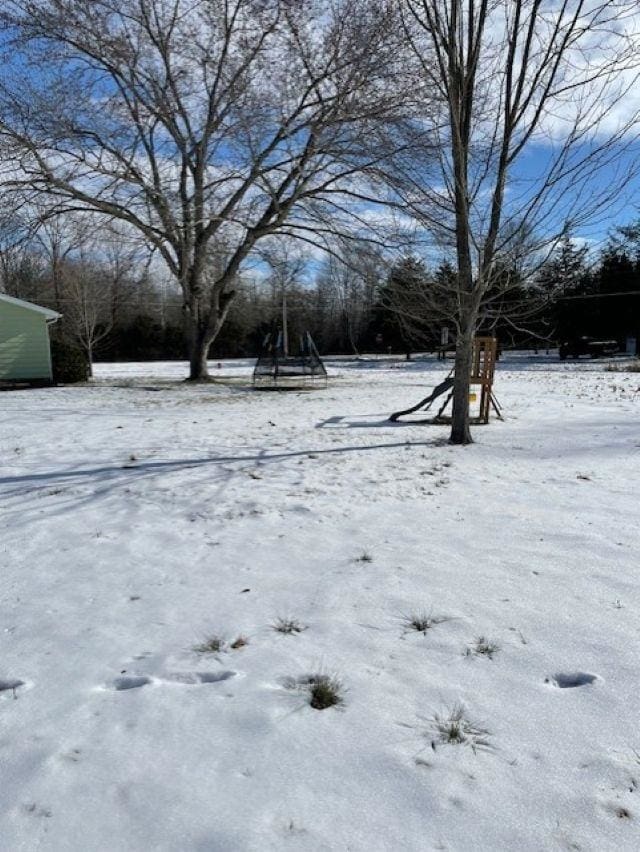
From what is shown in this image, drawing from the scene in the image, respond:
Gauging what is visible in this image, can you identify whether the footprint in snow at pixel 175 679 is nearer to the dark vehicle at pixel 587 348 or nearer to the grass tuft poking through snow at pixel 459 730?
the grass tuft poking through snow at pixel 459 730

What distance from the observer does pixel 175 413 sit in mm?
12086

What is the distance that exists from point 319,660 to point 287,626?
13.6 inches

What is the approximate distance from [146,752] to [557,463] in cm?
589

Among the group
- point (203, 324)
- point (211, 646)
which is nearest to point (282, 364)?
point (203, 324)

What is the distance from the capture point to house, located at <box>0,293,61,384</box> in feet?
64.0

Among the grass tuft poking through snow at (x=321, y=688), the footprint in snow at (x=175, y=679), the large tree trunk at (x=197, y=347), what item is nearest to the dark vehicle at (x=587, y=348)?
the large tree trunk at (x=197, y=347)

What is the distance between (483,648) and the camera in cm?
279

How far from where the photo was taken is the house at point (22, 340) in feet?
64.0

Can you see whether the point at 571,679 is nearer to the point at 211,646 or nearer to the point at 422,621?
the point at 422,621

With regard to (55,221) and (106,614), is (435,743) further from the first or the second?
(55,221)

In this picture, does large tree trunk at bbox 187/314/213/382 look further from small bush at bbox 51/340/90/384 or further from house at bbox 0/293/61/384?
house at bbox 0/293/61/384

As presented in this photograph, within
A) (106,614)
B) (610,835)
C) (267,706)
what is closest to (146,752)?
(267,706)

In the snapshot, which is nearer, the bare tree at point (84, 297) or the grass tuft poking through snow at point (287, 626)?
the grass tuft poking through snow at point (287, 626)

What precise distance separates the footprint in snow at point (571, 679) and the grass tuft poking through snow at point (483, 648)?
278mm
